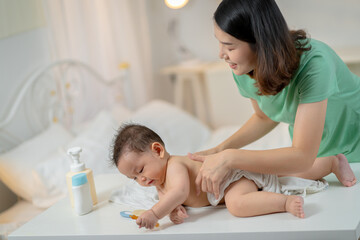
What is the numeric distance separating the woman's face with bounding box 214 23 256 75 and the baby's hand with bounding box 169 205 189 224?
444 mm

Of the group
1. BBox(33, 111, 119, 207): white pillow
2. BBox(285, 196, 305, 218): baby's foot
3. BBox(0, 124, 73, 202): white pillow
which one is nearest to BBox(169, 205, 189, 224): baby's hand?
BBox(285, 196, 305, 218): baby's foot

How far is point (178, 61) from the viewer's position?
4.32 m

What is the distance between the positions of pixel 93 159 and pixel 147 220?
1.17 m

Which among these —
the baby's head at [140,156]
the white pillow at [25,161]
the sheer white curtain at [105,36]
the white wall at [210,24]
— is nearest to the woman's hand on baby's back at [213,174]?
the baby's head at [140,156]

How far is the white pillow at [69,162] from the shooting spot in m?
2.09

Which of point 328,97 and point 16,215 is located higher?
point 328,97

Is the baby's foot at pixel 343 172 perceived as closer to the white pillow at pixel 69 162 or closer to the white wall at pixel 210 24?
the white pillow at pixel 69 162

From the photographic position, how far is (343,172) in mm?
1305

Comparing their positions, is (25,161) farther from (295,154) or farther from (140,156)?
(295,154)

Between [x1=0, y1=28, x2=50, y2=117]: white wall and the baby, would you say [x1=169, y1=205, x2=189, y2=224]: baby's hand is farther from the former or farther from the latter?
[x1=0, y1=28, x2=50, y2=117]: white wall

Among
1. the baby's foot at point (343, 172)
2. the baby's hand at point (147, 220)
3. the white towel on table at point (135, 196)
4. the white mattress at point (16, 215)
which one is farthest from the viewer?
the white mattress at point (16, 215)

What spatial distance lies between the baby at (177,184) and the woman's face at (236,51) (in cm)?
32

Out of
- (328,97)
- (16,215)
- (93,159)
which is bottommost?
(16,215)

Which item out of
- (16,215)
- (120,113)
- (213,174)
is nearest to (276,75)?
(213,174)
